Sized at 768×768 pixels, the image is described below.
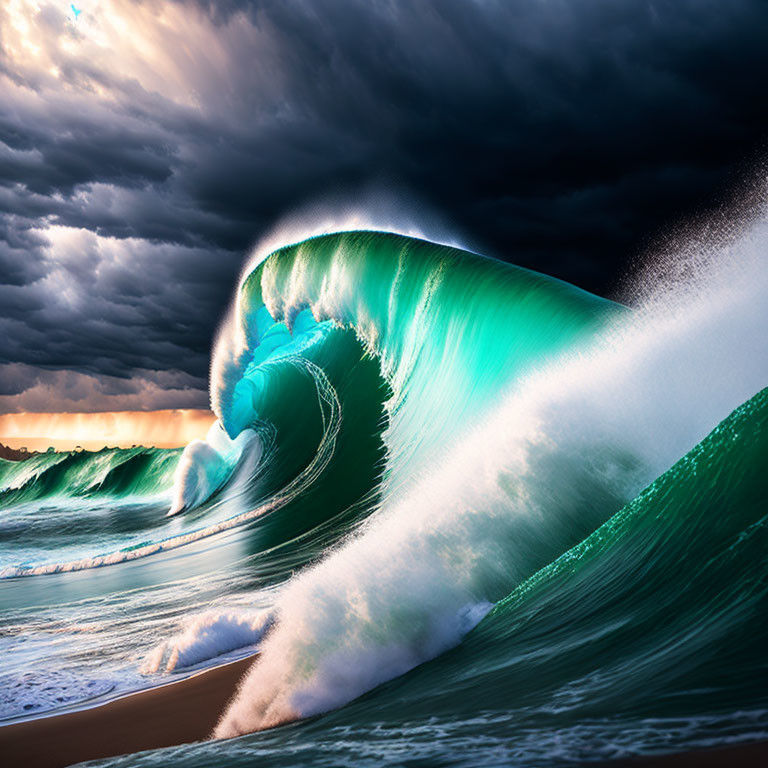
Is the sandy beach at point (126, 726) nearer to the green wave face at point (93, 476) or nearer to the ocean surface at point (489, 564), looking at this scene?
the ocean surface at point (489, 564)

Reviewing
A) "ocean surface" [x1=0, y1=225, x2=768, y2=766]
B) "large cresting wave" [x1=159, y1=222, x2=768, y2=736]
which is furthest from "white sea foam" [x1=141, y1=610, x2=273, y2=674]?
"large cresting wave" [x1=159, y1=222, x2=768, y2=736]

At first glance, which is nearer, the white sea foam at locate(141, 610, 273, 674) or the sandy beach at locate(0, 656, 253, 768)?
the sandy beach at locate(0, 656, 253, 768)

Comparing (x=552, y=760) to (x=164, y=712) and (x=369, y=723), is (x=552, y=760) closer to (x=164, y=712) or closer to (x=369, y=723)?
(x=369, y=723)

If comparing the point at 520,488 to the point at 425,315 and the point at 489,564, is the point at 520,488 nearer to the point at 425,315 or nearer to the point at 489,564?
the point at 489,564

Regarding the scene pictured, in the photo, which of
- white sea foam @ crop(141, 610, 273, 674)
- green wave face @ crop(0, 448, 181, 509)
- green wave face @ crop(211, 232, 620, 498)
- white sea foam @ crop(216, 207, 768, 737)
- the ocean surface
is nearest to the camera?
the ocean surface

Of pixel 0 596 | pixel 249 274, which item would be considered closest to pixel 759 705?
pixel 0 596

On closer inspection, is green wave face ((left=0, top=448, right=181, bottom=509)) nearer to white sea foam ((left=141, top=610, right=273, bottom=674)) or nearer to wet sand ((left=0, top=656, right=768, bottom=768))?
white sea foam ((left=141, top=610, right=273, bottom=674))
